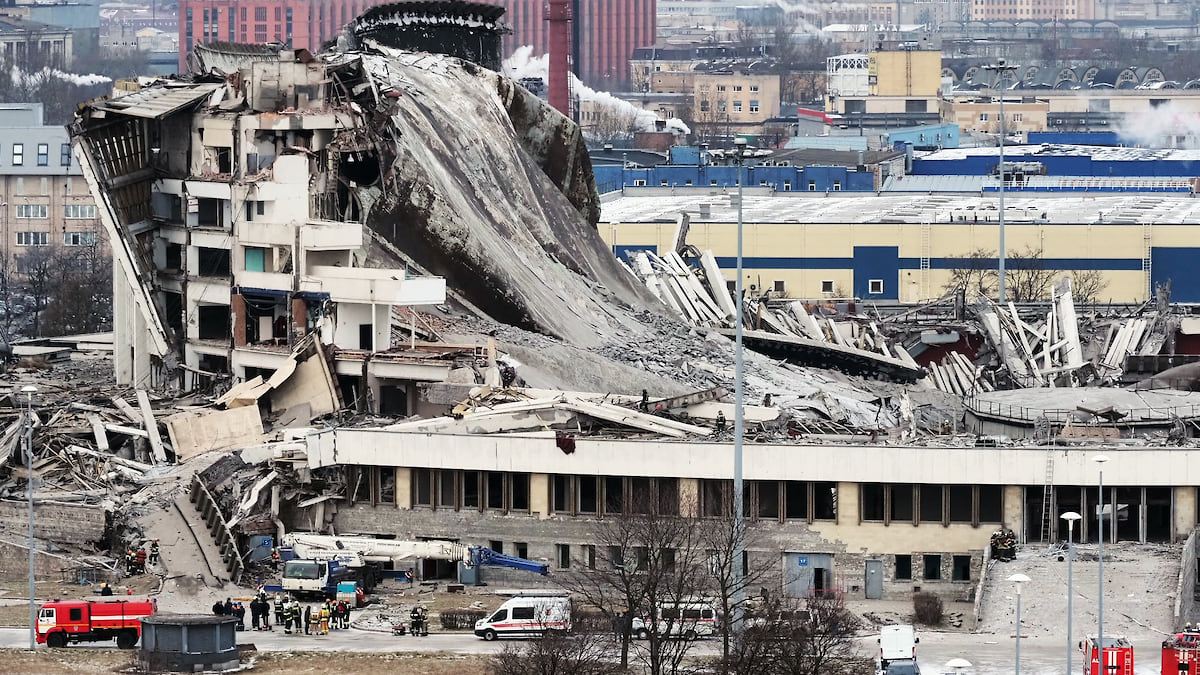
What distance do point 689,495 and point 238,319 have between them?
19308 millimetres

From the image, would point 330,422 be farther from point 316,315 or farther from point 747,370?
point 747,370

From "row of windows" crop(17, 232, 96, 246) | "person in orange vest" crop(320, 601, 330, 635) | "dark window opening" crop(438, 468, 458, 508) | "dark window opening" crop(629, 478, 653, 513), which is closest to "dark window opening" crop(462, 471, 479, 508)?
"dark window opening" crop(438, 468, 458, 508)

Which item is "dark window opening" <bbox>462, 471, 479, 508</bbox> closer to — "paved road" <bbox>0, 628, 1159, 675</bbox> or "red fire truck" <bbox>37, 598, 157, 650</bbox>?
"paved road" <bbox>0, 628, 1159, 675</bbox>

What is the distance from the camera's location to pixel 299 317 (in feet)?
259

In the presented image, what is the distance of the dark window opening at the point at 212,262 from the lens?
82.2 m

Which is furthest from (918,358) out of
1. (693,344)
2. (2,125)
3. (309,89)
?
(2,125)

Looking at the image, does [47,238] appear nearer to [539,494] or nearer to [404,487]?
[404,487]

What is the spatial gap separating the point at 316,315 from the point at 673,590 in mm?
23804

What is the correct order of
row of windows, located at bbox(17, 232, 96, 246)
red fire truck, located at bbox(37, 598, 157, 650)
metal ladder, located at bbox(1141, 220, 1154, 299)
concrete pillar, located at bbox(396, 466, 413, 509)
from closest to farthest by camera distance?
red fire truck, located at bbox(37, 598, 157, 650), concrete pillar, located at bbox(396, 466, 413, 509), metal ladder, located at bbox(1141, 220, 1154, 299), row of windows, located at bbox(17, 232, 96, 246)

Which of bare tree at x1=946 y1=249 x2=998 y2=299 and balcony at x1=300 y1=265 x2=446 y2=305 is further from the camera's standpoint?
bare tree at x1=946 y1=249 x2=998 y2=299

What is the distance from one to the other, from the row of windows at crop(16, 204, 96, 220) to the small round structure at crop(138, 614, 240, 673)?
360 feet

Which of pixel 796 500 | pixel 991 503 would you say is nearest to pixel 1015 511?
pixel 991 503

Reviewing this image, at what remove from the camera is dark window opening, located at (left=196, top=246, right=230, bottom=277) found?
270ft

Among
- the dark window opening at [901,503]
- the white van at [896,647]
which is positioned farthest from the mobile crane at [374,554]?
the white van at [896,647]
